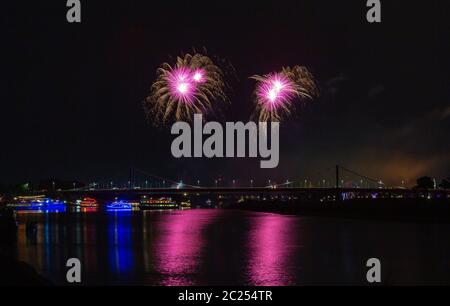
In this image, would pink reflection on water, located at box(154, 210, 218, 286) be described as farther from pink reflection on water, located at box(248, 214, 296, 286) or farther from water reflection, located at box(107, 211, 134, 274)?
pink reflection on water, located at box(248, 214, 296, 286)

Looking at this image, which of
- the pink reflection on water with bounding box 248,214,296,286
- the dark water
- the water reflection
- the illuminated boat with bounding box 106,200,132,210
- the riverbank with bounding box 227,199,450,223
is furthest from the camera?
the illuminated boat with bounding box 106,200,132,210

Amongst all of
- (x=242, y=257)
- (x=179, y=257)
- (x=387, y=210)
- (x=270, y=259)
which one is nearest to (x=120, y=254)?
(x=179, y=257)

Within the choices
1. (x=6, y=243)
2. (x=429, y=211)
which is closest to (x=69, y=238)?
(x=6, y=243)

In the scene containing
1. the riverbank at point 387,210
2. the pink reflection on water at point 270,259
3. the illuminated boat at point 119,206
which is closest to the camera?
the pink reflection on water at point 270,259

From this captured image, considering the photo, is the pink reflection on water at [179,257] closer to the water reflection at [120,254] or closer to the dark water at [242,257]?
the dark water at [242,257]

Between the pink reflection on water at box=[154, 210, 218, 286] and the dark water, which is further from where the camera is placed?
the dark water

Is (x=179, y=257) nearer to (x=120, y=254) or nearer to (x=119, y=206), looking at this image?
(x=120, y=254)

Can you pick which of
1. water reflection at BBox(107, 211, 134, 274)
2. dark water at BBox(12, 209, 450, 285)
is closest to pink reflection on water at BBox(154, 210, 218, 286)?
dark water at BBox(12, 209, 450, 285)

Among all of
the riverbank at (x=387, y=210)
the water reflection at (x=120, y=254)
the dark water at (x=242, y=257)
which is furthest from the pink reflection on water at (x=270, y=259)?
the riverbank at (x=387, y=210)

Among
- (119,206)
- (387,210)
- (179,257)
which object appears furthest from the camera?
(119,206)
